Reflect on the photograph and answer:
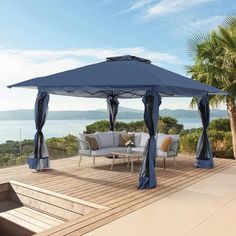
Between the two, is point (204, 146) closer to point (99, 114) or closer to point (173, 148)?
point (173, 148)

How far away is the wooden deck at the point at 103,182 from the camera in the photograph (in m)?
4.20

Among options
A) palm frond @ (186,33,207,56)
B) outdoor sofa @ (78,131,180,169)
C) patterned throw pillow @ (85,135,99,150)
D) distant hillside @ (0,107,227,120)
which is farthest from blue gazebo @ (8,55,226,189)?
distant hillside @ (0,107,227,120)

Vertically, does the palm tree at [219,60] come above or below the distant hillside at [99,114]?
above

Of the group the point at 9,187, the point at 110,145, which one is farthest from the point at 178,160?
the point at 9,187

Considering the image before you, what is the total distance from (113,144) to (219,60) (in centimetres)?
428

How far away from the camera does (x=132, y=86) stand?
6098 mm

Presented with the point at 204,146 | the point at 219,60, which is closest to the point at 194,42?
the point at 219,60

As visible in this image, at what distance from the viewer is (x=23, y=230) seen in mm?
4922

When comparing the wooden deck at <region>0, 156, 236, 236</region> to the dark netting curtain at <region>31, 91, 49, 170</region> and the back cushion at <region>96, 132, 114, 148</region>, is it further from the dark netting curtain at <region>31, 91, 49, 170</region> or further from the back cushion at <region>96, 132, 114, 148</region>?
the back cushion at <region>96, 132, 114, 148</region>

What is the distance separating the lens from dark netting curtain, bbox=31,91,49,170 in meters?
7.52

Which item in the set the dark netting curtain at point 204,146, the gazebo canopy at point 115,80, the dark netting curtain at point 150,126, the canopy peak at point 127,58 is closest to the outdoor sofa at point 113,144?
the dark netting curtain at point 204,146

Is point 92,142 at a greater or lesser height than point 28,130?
lesser

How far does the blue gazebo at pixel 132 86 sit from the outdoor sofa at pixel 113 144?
2.69ft

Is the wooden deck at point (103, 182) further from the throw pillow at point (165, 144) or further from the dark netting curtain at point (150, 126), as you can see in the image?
the throw pillow at point (165, 144)
